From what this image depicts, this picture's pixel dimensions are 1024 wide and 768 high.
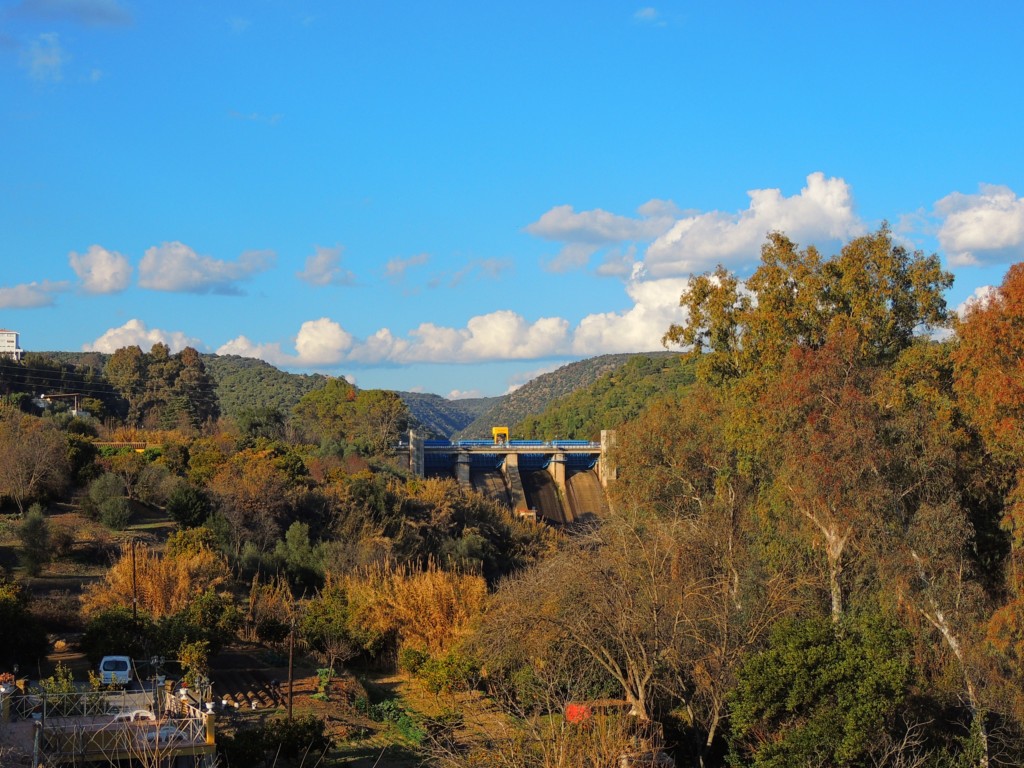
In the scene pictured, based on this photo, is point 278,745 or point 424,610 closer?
point 278,745

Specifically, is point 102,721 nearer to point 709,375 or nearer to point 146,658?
point 146,658

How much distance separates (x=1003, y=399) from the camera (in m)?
20.7

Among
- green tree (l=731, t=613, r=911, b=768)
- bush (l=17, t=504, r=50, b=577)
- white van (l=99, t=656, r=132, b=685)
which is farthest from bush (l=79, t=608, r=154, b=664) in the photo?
green tree (l=731, t=613, r=911, b=768)

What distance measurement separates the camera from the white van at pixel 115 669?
2003 cm

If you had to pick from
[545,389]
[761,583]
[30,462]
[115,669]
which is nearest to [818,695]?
[761,583]

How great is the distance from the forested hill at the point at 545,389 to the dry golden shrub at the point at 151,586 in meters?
138

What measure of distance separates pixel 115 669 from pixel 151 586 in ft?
23.1

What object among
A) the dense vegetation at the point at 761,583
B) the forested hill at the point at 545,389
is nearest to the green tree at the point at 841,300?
the dense vegetation at the point at 761,583

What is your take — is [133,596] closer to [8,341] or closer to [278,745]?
[278,745]

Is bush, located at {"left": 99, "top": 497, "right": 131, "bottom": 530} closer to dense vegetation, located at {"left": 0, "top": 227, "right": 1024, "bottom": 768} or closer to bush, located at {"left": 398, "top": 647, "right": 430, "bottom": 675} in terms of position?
dense vegetation, located at {"left": 0, "top": 227, "right": 1024, "bottom": 768}

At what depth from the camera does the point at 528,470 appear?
85.6m

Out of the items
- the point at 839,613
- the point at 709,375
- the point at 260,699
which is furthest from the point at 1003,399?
the point at 260,699

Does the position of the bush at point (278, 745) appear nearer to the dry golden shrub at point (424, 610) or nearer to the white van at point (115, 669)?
the white van at point (115, 669)

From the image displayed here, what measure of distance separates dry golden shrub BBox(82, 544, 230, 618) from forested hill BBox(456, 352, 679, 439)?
138 m
